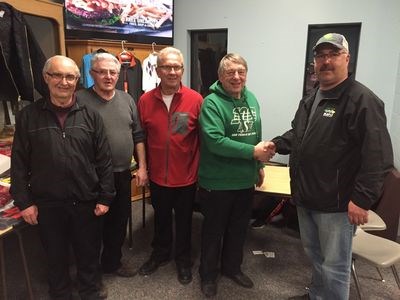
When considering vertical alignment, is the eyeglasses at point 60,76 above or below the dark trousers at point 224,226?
above

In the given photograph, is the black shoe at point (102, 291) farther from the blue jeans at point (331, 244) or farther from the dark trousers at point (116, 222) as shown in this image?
the blue jeans at point (331, 244)

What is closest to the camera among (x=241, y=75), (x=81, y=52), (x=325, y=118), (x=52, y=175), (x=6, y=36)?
(x=325, y=118)

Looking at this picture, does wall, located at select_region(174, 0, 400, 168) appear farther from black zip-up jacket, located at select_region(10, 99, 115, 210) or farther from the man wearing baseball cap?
black zip-up jacket, located at select_region(10, 99, 115, 210)

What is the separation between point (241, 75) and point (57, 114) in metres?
0.99

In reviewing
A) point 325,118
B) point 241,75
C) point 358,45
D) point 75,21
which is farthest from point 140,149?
point 358,45

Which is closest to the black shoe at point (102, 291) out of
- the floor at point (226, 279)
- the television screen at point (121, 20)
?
the floor at point (226, 279)

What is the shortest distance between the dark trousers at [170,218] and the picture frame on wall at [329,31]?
1.93m

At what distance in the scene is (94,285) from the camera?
1999 mm

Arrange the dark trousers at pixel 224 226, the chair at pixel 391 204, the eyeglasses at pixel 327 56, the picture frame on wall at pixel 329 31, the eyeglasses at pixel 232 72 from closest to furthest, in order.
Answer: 1. the eyeglasses at pixel 327 56
2. the eyeglasses at pixel 232 72
3. the dark trousers at pixel 224 226
4. the chair at pixel 391 204
5. the picture frame on wall at pixel 329 31

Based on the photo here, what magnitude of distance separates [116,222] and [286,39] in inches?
99.8

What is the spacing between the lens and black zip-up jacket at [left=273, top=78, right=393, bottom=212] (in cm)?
141

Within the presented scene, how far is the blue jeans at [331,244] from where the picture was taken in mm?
1610

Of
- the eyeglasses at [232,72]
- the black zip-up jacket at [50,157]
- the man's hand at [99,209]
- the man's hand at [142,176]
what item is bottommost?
the man's hand at [99,209]

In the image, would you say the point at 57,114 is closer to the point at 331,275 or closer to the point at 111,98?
the point at 111,98
